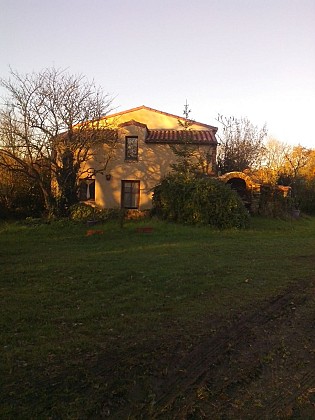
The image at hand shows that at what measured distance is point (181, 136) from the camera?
74.9ft

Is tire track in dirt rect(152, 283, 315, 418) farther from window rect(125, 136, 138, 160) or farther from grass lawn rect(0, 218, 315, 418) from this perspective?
window rect(125, 136, 138, 160)

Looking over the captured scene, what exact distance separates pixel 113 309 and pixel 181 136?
18.0m

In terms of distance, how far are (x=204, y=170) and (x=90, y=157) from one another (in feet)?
21.9

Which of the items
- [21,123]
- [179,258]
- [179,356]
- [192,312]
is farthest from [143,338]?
[21,123]

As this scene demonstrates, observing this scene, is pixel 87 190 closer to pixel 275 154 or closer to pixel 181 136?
pixel 181 136

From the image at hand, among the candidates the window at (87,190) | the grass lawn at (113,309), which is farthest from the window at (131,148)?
the grass lawn at (113,309)

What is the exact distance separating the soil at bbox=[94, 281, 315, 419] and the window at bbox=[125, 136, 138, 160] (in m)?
18.4

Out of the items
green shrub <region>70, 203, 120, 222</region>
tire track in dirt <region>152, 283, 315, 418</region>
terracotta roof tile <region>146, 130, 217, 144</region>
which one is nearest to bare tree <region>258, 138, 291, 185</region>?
terracotta roof tile <region>146, 130, 217, 144</region>

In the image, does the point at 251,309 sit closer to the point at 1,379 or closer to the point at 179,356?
the point at 179,356

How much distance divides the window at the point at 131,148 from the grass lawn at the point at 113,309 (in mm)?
10696

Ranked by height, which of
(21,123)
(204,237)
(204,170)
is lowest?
(204,237)

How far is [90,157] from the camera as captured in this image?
2219 cm

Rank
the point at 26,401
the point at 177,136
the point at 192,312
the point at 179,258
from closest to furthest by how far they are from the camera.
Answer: the point at 26,401 → the point at 192,312 → the point at 179,258 → the point at 177,136

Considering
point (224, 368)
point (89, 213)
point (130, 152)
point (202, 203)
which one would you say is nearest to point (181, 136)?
point (130, 152)
